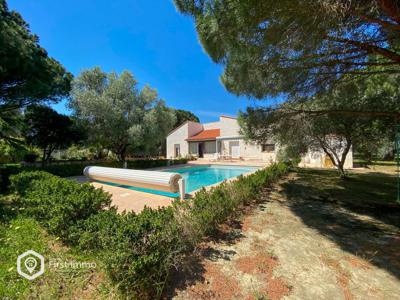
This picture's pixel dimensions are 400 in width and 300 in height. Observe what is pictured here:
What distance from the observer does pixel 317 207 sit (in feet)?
21.1

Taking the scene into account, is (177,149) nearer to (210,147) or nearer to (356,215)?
(210,147)

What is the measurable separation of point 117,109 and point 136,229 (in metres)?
15.0

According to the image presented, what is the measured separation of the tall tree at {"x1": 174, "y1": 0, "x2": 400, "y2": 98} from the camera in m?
3.39

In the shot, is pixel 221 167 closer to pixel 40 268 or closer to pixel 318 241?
pixel 318 241

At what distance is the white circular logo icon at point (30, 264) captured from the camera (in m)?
2.96

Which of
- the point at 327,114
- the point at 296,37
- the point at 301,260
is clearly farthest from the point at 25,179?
the point at 327,114

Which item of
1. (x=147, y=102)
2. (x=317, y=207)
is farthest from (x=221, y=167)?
(x=317, y=207)

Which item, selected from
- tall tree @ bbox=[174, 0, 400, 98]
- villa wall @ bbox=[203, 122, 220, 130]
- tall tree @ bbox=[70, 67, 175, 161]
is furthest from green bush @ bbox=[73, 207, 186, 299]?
villa wall @ bbox=[203, 122, 220, 130]

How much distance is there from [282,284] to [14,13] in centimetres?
1545

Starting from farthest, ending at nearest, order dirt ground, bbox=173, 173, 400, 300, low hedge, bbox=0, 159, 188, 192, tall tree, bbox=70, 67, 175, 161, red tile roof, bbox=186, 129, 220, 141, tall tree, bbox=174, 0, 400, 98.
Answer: red tile roof, bbox=186, 129, 220, 141
tall tree, bbox=70, 67, 175, 161
low hedge, bbox=0, 159, 188, 192
tall tree, bbox=174, 0, 400, 98
dirt ground, bbox=173, 173, 400, 300

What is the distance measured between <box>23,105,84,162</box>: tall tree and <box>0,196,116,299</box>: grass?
1162 centimetres

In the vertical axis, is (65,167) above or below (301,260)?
above

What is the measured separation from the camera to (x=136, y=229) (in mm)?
2635

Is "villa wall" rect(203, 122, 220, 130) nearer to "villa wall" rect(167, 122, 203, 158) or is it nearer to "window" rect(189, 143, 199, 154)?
"villa wall" rect(167, 122, 203, 158)
